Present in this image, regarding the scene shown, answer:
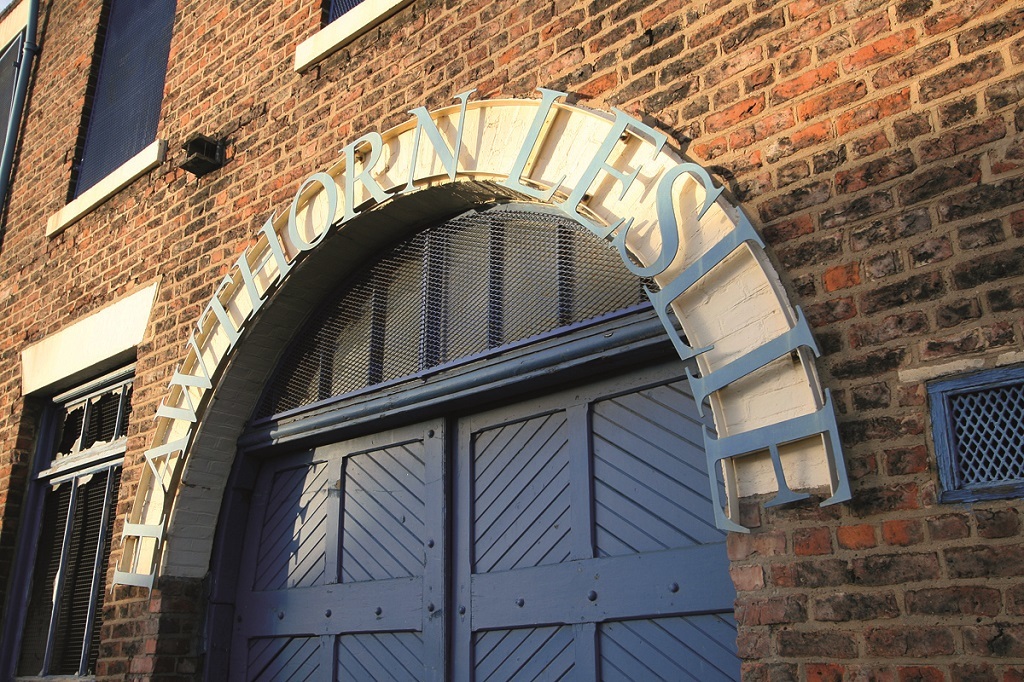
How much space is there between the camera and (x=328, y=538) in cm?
467

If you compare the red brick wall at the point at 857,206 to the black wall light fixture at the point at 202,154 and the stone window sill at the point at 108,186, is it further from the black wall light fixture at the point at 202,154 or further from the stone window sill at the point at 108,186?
the stone window sill at the point at 108,186

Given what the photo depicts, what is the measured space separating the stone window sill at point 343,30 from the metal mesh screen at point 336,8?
0.38ft

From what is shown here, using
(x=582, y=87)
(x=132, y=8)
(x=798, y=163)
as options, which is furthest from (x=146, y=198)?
(x=798, y=163)

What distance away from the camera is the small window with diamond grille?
8.16 ft

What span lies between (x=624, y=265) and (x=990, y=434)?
5.11 feet

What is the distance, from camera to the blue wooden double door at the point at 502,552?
3434mm

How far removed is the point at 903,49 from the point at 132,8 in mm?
6120

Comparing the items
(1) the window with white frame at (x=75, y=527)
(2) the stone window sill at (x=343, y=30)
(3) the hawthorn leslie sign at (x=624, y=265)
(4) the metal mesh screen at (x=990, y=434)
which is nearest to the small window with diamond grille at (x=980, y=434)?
(4) the metal mesh screen at (x=990, y=434)

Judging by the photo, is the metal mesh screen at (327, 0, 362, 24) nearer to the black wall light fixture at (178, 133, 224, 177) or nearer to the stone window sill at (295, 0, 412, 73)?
the stone window sill at (295, 0, 412, 73)

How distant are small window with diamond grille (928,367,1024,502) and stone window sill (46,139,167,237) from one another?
193 inches

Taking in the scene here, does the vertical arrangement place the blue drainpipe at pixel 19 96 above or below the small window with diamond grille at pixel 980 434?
above

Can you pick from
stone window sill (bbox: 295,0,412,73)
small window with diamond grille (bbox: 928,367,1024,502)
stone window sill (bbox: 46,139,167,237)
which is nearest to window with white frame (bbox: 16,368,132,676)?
Answer: stone window sill (bbox: 46,139,167,237)

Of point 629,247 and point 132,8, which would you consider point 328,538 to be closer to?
point 629,247

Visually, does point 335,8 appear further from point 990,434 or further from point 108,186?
point 990,434
